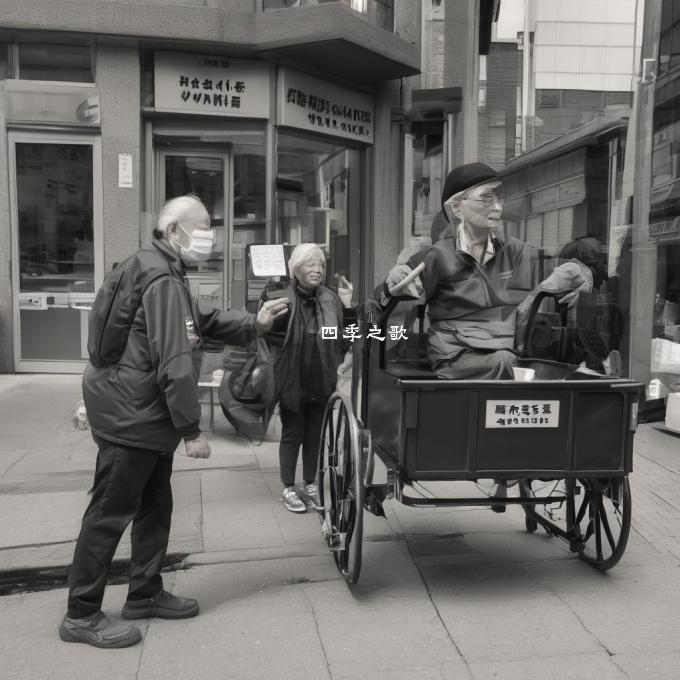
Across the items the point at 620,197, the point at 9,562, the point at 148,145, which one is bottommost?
the point at 9,562

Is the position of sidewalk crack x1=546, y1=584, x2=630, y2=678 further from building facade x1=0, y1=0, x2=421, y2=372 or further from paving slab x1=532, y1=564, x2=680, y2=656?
building facade x1=0, y1=0, x2=421, y2=372

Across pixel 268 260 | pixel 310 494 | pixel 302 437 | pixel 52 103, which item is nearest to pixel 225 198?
pixel 52 103

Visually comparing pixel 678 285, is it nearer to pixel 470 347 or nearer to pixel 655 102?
pixel 655 102

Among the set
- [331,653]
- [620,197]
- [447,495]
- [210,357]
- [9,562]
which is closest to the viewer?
[331,653]

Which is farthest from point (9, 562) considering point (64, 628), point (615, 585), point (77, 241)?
point (77, 241)

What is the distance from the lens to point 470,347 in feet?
13.7

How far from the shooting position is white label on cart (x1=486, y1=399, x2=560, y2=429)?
3.65 m

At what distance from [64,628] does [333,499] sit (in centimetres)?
153

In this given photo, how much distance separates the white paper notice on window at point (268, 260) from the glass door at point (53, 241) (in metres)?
3.33

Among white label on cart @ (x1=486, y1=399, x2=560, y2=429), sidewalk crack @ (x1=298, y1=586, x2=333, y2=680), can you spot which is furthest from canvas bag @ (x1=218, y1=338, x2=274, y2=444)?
white label on cart @ (x1=486, y1=399, x2=560, y2=429)

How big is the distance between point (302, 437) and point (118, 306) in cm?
234

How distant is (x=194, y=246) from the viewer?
12.3 feet

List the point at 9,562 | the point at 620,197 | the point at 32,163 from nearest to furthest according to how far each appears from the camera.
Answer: the point at 9,562 < the point at 620,197 < the point at 32,163

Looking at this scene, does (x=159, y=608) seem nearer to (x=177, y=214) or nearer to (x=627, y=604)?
(x=177, y=214)
